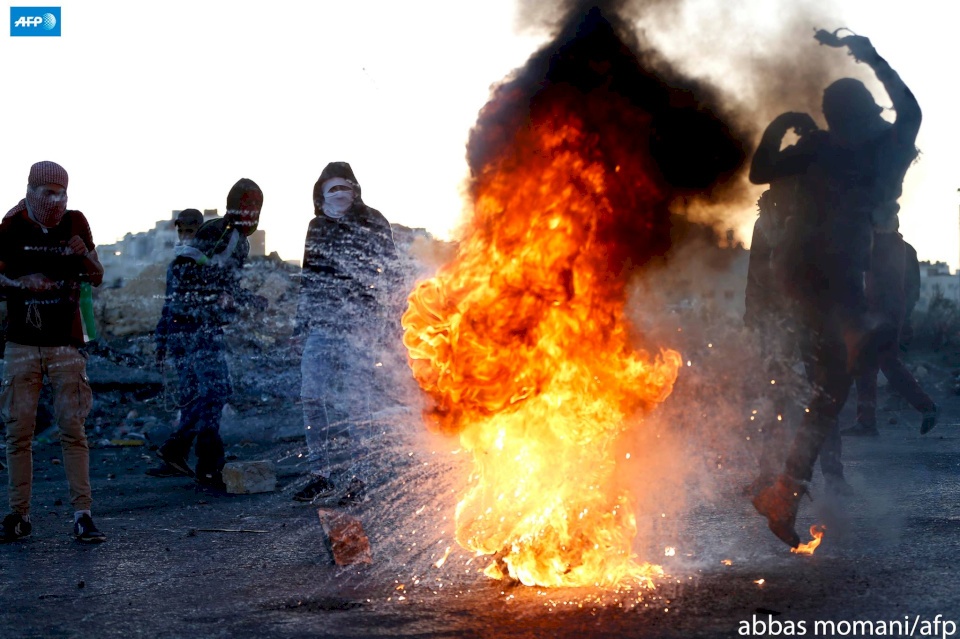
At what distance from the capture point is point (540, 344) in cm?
482

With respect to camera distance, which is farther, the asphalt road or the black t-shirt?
the black t-shirt

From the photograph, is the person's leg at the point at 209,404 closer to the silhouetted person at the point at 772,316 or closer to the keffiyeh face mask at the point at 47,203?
the keffiyeh face mask at the point at 47,203

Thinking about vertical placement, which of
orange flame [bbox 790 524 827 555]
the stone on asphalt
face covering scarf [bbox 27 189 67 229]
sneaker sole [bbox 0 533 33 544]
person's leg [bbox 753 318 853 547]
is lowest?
orange flame [bbox 790 524 827 555]

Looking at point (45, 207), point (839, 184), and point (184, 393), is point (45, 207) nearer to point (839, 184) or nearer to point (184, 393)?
point (184, 393)

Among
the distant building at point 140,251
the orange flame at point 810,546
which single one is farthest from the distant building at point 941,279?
the orange flame at point 810,546

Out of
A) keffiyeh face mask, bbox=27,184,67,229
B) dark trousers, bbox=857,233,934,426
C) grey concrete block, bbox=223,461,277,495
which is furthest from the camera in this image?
dark trousers, bbox=857,233,934,426

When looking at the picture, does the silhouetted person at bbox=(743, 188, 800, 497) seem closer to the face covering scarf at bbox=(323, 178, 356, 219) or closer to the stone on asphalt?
the stone on asphalt

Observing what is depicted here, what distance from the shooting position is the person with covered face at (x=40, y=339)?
6098mm

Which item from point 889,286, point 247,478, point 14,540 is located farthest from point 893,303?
point 14,540

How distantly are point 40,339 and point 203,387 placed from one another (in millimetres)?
2193

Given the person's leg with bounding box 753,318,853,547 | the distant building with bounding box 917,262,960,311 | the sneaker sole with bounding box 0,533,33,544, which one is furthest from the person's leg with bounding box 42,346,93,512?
the distant building with bounding box 917,262,960,311

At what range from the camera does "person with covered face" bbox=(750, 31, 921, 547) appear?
18.6 feet

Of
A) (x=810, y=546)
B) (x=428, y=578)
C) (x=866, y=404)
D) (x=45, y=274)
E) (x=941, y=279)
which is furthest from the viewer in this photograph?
(x=941, y=279)

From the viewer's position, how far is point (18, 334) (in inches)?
240
